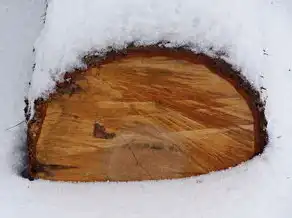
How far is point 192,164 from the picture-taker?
1.41 meters

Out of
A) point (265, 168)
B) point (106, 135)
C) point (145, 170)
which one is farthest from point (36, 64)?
point (265, 168)

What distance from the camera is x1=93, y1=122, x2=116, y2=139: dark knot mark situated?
1338 millimetres

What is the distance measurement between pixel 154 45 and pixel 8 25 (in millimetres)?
588

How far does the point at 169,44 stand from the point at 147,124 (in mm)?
206

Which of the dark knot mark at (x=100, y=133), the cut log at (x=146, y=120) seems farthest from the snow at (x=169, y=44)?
the dark knot mark at (x=100, y=133)

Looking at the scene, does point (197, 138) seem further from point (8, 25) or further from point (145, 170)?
point (8, 25)

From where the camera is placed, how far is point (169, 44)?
4.00 feet

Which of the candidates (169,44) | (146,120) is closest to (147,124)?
(146,120)

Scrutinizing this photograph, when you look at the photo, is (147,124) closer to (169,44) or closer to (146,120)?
(146,120)

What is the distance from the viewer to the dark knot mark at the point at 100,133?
1338 mm

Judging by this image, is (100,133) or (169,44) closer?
(169,44)

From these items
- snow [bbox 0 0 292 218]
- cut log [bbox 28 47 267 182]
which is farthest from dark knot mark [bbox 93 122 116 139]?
snow [bbox 0 0 292 218]

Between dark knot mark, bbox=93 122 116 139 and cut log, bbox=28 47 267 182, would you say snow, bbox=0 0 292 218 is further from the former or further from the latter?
dark knot mark, bbox=93 122 116 139

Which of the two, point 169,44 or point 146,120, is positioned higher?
point 169,44
